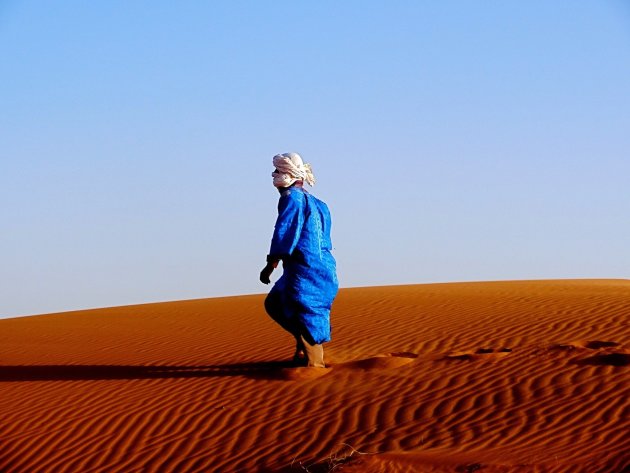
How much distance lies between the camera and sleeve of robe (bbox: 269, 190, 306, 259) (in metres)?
11.5

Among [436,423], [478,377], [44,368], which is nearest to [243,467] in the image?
[436,423]

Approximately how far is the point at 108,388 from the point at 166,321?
374 inches

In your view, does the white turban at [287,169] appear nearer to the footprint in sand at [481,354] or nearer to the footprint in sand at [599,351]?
the footprint in sand at [481,354]

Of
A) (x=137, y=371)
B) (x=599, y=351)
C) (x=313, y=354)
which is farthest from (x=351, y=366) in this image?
(x=137, y=371)

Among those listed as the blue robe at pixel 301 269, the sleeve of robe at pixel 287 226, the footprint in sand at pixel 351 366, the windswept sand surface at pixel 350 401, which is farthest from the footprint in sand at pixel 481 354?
the sleeve of robe at pixel 287 226

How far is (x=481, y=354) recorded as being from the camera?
12.3m

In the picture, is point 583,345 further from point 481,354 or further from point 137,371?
point 137,371

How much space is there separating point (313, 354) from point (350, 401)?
1557 millimetres

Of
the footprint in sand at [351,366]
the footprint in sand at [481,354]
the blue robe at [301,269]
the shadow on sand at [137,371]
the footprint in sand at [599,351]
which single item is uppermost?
the blue robe at [301,269]

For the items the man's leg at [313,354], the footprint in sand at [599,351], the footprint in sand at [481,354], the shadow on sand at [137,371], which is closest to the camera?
the footprint in sand at [599,351]

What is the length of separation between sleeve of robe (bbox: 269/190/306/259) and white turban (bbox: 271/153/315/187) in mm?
194

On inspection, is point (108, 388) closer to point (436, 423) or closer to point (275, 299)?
point (275, 299)

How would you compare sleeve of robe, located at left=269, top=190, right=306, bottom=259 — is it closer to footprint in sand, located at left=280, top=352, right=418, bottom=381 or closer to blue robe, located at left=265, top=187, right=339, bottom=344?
blue robe, located at left=265, top=187, right=339, bottom=344

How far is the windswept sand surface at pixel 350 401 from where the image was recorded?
8.75 metres
